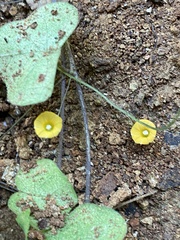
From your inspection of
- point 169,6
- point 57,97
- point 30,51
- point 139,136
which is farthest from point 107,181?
point 169,6

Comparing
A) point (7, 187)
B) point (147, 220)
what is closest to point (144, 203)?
point (147, 220)

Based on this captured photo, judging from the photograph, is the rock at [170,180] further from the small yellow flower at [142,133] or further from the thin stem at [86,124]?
the thin stem at [86,124]

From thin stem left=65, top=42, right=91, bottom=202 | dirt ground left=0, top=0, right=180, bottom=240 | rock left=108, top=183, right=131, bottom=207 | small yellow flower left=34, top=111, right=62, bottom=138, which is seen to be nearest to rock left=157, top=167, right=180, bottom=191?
dirt ground left=0, top=0, right=180, bottom=240

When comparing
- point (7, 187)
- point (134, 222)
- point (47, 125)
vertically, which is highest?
point (47, 125)

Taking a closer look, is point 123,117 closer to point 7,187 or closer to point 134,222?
point 134,222

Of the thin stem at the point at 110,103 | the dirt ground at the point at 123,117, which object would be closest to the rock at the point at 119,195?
the dirt ground at the point at 123,117

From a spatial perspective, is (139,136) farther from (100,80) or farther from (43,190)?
(43,190)
